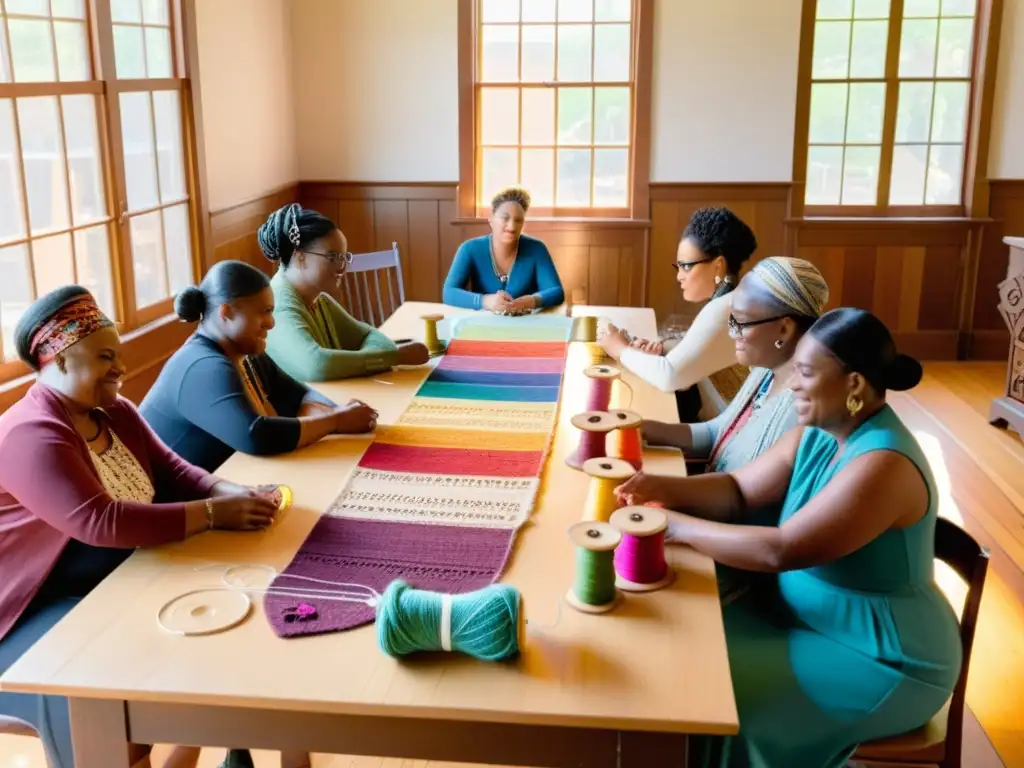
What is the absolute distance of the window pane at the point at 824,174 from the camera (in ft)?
18.0

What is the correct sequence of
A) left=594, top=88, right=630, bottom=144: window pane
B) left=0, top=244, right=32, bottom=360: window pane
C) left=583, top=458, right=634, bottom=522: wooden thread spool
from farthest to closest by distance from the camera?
left=594, top=88, right=630, bottom=144: window pane
left=0, top=244, right=32, bottom=360: window pane
left=583, top=458, right=634, bottom=522: wooden thread spool

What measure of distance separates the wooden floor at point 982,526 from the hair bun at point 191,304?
39.8 inches

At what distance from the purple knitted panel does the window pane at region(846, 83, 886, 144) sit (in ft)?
15.0

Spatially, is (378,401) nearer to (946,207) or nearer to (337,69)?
(337,69)

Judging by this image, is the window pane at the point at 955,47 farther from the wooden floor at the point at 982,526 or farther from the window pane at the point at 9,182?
the window pane at the point at 9,182

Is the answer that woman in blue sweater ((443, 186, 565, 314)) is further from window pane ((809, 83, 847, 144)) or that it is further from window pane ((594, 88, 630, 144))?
window pane ((809, 83, 847, 144))

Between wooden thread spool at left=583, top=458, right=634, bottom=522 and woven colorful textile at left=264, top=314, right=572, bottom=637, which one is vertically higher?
wooden thread spool at left=583, top=458, right=634, bottom=522

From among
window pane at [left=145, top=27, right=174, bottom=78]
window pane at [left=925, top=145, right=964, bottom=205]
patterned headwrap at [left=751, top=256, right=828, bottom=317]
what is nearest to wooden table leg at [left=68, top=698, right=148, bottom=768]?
patterned headwrap at [left=751, top=256, right=828, bottom=317]

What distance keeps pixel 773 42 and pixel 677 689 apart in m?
4.73

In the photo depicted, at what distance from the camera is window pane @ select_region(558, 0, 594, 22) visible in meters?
5.25

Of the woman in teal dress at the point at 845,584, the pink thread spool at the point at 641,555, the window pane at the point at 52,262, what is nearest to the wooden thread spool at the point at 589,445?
the woman in teal dress at the point at 845,584

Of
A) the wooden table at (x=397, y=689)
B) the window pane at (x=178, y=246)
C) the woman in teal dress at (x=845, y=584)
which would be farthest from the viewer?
the window pane at (x=178, y=246)

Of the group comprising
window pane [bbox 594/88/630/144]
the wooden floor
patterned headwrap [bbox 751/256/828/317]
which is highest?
window pane [bbox 594/88/630/144]

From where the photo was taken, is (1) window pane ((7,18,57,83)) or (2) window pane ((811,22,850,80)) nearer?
(1) window pane ((7,18,57,83))
